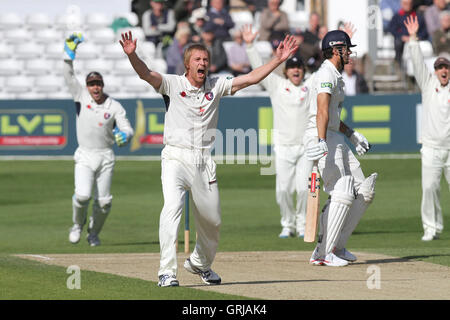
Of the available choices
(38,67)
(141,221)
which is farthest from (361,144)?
(38,67)

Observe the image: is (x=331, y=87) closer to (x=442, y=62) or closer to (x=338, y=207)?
(x=338, y=207)

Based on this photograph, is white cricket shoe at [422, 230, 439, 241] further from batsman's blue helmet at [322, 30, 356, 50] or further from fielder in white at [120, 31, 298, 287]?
fielder in white at [120, 31, 298, 287]

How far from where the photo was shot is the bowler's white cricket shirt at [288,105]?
15523mm

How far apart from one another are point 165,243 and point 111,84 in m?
21.0

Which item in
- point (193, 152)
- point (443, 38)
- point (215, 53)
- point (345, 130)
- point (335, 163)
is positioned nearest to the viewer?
point (193, 152)

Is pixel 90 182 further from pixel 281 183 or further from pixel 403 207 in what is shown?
pixel 403 207

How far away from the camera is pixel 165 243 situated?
9398 millimetres

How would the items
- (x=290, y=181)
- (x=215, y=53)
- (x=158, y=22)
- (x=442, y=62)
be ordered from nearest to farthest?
(x=442, y=62)
(x=290, y=181)
(x=215, y=53)
(x=158, y=22)

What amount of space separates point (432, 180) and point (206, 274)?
5.61m

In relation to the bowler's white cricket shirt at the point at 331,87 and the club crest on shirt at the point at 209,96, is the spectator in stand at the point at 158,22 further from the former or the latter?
the club crest on shirt at the point at 209,96

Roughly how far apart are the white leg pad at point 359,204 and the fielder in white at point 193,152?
206 cm

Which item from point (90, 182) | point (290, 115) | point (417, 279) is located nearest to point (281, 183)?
point (290, 115)

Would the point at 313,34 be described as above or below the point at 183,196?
above

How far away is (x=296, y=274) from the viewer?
34.6 feet
